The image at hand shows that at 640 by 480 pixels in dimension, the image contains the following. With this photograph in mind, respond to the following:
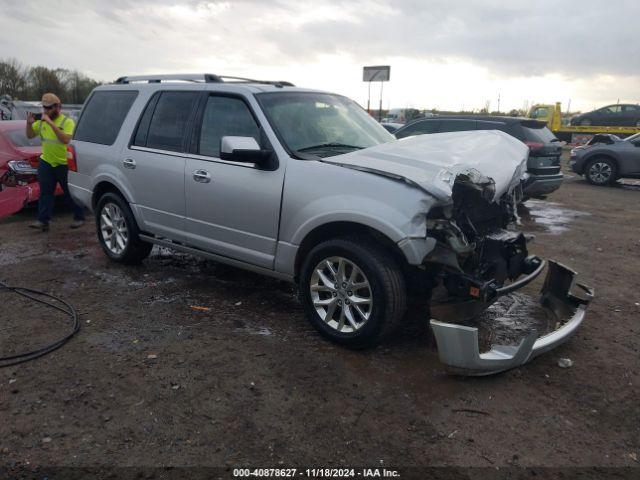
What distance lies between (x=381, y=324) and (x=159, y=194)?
262 cm

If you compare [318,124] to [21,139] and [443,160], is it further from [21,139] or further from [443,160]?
[21,139]

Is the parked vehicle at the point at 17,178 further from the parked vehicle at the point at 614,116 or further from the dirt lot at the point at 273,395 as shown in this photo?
the parked vehicle at the point at 614,116

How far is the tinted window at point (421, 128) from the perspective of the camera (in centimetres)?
1009

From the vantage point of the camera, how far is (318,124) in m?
4.47

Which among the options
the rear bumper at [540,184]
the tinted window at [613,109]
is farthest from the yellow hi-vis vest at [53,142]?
the tinted window at [613,109]

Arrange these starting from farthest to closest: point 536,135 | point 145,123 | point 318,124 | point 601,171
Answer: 1. point 601,171
2. point 536,135
3. point 145,123
4. point 318,124

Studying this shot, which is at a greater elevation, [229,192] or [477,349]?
[229,192]

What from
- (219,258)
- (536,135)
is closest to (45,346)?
(219,258)

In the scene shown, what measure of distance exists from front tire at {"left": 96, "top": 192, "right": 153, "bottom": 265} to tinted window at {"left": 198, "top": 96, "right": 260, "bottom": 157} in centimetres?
137

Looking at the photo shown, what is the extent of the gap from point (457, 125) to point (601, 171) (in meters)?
6.44

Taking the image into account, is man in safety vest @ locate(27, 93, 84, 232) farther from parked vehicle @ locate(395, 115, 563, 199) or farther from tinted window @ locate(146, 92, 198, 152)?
parked vehicle @ locate(395, 115, 563, 199)

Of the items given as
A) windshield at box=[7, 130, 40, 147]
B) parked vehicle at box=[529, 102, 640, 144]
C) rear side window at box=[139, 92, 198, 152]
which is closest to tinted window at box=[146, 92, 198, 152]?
rear side window at box=[139, 92, 198, 152]

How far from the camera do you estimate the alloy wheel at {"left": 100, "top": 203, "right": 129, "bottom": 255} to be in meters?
5.58

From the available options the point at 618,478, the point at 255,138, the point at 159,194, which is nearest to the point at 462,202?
the point at 255,138
